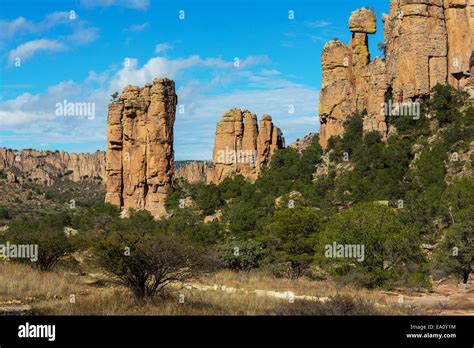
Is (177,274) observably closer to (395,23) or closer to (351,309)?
(351,309)

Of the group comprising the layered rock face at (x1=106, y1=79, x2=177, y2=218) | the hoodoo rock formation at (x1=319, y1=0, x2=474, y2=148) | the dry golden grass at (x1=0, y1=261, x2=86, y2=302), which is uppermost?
the hoodoo rock formation at (x1=319, y1=0, x2=474, y2=148)

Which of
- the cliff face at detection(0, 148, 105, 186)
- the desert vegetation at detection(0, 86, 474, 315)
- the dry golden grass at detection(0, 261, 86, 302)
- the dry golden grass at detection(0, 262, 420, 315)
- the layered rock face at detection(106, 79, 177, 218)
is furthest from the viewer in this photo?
the cliff face at detection(0, 148, 105, 186)

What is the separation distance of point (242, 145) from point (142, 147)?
45.8 feet

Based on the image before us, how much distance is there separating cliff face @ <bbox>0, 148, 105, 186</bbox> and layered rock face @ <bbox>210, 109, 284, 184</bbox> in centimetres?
8727

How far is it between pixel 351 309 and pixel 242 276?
37.8 feet

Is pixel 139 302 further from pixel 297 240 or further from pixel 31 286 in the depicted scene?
pixel 297 240

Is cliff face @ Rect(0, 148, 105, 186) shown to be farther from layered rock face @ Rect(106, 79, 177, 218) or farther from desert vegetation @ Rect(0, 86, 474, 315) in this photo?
desert vegetation @ Rect(0, 86, 474, 315)

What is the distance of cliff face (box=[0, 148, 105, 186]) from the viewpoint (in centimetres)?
14448

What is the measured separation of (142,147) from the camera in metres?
58.6

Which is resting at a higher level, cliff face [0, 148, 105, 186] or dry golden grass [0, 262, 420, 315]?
cliff face [0, 148, 105, 186]

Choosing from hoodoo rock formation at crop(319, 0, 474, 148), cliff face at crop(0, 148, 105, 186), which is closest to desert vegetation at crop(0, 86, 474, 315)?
hoodoo rock formation at crop(319, 0, 474, 148)

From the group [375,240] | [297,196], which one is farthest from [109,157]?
[375,240]

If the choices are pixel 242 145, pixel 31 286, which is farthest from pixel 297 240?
pixel 242 145

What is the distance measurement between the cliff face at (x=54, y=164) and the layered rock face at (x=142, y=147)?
283ft
